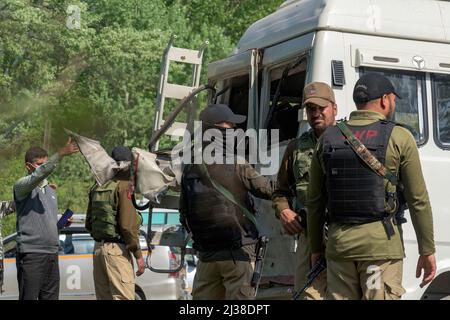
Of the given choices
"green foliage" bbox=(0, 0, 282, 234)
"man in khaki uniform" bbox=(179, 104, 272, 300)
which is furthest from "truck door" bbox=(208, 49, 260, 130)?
"green foliage" bbox=(0, 0, 282, 234)

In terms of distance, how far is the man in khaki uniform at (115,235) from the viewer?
9914 mm

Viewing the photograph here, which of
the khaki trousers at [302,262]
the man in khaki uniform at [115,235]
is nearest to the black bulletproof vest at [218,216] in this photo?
the khaki trousers at [302,262]

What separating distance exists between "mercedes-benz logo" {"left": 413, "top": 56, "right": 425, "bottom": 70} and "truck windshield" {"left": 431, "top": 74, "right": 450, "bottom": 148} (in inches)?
A: 6.0

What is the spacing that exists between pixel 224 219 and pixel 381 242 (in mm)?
1893

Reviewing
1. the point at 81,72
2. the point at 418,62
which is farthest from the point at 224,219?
the point at 81,72

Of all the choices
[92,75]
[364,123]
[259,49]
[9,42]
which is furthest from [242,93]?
[92,75]

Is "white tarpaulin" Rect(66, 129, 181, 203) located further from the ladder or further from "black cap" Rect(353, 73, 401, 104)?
"black cap" Rect(353, 73, 401, 104)

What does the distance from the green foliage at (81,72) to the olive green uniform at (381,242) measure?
1897 centimetres

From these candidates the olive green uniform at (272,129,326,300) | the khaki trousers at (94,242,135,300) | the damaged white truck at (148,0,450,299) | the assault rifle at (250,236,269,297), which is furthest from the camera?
the khaki trousers at (94,242,135,300)

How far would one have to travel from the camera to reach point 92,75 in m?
30.0

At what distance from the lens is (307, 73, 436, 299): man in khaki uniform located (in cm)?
582

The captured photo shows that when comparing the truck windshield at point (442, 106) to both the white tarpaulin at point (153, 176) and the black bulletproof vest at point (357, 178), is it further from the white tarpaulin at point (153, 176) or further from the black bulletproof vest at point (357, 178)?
the black bulletproof vest at point (357, 178)

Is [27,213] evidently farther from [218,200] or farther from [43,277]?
[218,200]
